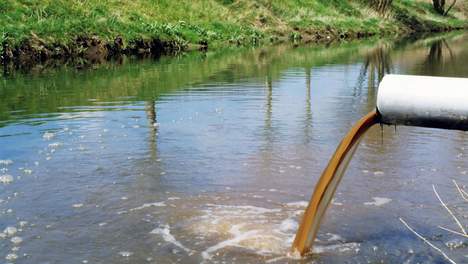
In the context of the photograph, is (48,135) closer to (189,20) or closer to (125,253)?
(125,253)

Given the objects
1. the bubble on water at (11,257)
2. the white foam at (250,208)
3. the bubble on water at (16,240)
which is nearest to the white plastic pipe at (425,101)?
the white foam at (250,208)

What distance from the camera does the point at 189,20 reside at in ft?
93.6

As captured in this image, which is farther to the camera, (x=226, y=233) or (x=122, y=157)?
(x=122, y=157)

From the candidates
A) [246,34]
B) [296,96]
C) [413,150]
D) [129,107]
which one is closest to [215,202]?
[413,150]

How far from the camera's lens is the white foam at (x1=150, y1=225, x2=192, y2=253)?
188 inches

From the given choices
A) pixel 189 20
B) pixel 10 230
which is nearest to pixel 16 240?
pixel 10 230

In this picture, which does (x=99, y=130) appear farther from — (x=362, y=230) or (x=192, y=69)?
(x=192, y=69)

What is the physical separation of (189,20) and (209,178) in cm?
2274

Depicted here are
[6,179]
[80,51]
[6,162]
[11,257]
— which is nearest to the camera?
[11,257]

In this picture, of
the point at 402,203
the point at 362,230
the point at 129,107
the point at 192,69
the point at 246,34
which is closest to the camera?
the point at 362,230

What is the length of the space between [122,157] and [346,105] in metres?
4.80

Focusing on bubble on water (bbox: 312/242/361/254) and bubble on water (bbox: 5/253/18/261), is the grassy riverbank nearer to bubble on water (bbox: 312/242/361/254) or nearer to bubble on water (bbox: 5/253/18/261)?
bubble on water (bbox: 5/253/18/261)

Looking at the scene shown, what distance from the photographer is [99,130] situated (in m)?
8.85

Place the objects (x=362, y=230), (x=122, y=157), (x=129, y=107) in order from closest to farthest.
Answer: (x=362, y=230) → (x=122, y=157) → (x=129, y=107)
